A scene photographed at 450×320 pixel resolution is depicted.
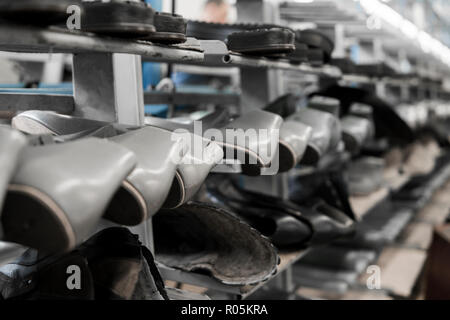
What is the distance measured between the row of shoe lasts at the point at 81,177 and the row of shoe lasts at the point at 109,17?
0.42 feet

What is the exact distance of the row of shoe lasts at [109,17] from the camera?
0.54 m

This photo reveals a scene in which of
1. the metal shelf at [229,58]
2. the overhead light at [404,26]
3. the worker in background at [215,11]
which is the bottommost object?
the metal shelf at [229,58]

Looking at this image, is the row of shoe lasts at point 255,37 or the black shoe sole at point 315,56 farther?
the black shoe sole at point 315,56

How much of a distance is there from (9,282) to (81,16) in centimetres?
41

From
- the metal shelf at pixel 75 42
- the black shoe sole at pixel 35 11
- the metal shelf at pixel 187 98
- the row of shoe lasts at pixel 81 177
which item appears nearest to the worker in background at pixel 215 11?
the metal shelf at pixel 187 98

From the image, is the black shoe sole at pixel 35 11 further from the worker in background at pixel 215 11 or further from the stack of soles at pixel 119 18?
the worker in background at pixel 215 11

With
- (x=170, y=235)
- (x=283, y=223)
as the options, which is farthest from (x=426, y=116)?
(x=170, y=235)

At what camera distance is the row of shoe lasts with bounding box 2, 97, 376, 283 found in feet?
1.74

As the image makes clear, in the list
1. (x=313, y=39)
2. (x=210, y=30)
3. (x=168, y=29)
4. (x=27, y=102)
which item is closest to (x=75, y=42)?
(x=168, y=29)

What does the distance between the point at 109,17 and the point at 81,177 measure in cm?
23

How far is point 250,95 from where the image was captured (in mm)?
1652

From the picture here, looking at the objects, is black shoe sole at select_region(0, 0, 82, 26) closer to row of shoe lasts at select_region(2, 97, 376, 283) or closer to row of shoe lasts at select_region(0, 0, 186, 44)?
row of shoe lasts at select_region(0, 0, 186, 44)
